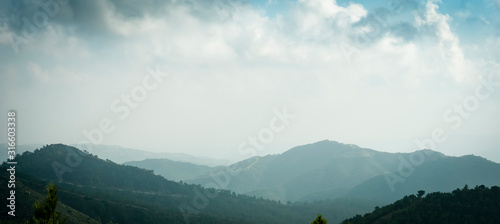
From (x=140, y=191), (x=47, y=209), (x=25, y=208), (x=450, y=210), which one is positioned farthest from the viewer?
(x=140, y=191)

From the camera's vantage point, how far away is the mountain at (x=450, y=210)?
7710 centimetres

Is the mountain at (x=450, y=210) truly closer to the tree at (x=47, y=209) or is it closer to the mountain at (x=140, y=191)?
the tree at (x=47, y=209)

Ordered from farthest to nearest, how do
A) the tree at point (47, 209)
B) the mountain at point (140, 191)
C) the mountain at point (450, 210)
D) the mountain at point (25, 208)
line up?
the mountain at point (140, 191), the mountain at point (25, 208), the mountain at point (450, 210), the tree at point (47, 209)

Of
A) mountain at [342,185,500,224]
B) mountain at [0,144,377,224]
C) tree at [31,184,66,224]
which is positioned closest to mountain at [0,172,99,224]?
mountain at [0,144,377,224]

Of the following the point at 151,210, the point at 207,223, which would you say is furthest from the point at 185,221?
the point at 151,210

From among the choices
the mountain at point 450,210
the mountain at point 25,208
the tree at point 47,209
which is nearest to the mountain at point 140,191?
the mountain at point 25,208

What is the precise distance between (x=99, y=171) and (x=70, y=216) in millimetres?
95325

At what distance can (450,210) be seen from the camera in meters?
81.2

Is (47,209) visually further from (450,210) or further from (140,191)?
(140,191)

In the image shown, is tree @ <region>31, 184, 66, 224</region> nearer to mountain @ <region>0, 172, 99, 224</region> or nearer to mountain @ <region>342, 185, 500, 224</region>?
mountain @ <region>0, 172, 99, 224</region>

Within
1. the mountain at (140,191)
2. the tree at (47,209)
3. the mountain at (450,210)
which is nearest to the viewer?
the tree at (47,209)

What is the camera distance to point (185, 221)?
4754 inches

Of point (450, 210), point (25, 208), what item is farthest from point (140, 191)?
point (450, 210)

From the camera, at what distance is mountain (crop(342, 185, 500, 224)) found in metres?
77.1
